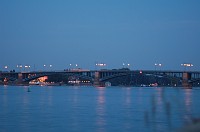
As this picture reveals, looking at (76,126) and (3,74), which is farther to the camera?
(3,74)

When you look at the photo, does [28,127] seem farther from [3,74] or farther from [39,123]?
[3,74]

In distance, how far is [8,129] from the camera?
26547 millimetres

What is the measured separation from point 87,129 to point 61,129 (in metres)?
1.51

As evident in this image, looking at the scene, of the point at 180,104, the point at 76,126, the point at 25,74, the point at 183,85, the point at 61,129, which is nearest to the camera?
the point at 180,104

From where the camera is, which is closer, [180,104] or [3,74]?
[180,104]

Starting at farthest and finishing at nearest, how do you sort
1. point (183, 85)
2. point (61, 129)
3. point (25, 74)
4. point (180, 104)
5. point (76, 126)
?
1. point (25, 74)
2. point (183, 85)
3. point (76, 126)
4. point (61, 129)
5. point (180, 104)

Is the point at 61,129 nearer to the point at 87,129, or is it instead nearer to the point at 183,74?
the point at 87,129

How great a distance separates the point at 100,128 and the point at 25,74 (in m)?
131

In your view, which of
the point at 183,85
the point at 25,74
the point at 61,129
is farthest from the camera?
the point at 25,74

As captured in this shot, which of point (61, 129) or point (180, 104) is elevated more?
point (180, 104)

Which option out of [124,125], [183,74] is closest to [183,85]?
[183,74]

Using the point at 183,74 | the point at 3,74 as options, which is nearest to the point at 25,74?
the point at 3,74

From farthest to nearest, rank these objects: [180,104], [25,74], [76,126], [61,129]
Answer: [25,74] → [76,126] → [61,129] → [180,104]

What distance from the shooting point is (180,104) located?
547 centimetres
